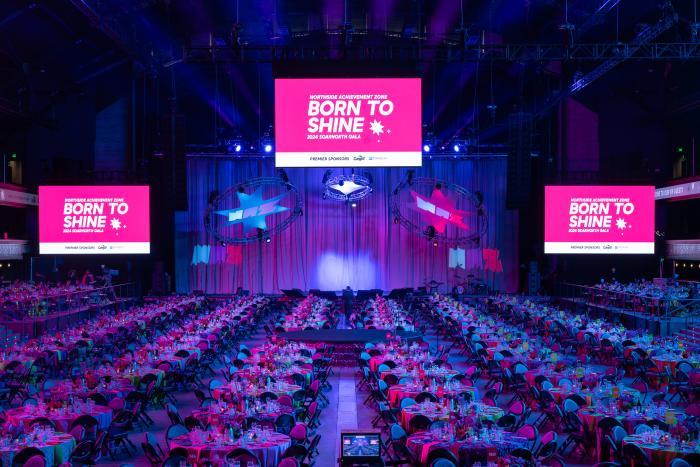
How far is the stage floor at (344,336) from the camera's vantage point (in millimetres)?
15954

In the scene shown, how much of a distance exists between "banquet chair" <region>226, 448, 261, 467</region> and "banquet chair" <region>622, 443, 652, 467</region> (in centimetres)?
373

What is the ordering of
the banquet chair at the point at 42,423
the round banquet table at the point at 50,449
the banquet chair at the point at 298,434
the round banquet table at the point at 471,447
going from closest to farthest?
the round banquet table at the point at 50,449, the round banquet table at the point at 471,447, the banquet chair at the point at 298,434, the banquet chair at the point at 42,423

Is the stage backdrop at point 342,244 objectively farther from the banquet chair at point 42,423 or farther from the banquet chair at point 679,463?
the banquet chair at point 679,463

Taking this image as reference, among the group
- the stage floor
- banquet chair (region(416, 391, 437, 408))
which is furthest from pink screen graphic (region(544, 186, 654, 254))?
banquet chair (region(416, 391, 437, 408))

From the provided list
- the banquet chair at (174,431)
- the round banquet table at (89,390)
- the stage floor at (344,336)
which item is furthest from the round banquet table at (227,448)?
the stage floor at (344,336)

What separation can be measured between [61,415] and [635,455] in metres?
→ 6.50

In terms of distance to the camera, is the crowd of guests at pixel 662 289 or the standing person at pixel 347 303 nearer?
the crowd of guests at pixel 662 289

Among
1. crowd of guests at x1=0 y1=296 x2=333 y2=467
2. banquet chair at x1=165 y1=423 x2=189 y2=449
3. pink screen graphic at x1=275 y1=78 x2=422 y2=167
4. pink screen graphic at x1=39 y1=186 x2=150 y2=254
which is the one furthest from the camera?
pink screen graphic at x1=39 y1=186 x2=150 y2=254

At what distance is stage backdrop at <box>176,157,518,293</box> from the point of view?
1297 inches

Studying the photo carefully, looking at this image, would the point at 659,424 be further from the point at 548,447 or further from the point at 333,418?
the point at 333,418

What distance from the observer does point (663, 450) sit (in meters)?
7.69

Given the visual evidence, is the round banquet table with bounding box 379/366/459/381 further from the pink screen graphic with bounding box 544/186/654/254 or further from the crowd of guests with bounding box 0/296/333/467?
the pink screen graphic with bounding box 544/186/654/254

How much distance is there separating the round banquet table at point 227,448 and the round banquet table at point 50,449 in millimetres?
1103

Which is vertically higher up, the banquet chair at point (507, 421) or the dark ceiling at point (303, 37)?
the dark ceiling at point (303, 37)
